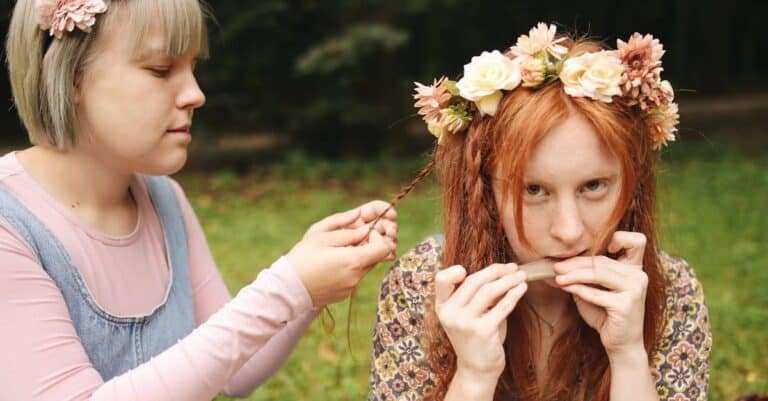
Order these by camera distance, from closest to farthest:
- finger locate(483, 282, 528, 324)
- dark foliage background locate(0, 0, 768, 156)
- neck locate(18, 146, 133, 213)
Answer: finger locate(483, 282, 528, 324), neck locate(18, 146, 133, 213), dark foliage background locate(0, 0, 768, 156)

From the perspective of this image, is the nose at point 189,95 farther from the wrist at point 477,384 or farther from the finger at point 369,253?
the wrist at point 477,384

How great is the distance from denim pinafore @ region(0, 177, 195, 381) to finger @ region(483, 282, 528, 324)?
1.15 metres

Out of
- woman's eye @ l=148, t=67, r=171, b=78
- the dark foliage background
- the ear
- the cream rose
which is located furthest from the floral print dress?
the dark foliage background

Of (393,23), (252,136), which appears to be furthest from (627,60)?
(252,136)

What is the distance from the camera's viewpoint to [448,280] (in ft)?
7.13

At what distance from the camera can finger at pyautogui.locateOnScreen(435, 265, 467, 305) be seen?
2.17 metres

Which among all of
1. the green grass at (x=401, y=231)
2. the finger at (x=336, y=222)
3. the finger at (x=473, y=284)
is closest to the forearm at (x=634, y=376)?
the finger at (x=473, y=284)

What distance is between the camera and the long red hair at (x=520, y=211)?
2156 mm

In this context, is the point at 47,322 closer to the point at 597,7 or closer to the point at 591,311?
the point at 591,311

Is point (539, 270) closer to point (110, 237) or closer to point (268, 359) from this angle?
point (268, 359)

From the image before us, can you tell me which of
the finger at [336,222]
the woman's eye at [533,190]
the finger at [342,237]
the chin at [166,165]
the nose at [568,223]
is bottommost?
the finger at [342,237]

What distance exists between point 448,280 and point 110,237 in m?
1.13

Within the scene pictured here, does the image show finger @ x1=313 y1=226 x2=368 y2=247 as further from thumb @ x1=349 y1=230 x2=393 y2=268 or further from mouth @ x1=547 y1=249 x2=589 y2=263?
mouth @ x1=547 y1=249 x2=589 y2=263

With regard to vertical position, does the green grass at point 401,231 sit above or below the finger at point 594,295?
below
